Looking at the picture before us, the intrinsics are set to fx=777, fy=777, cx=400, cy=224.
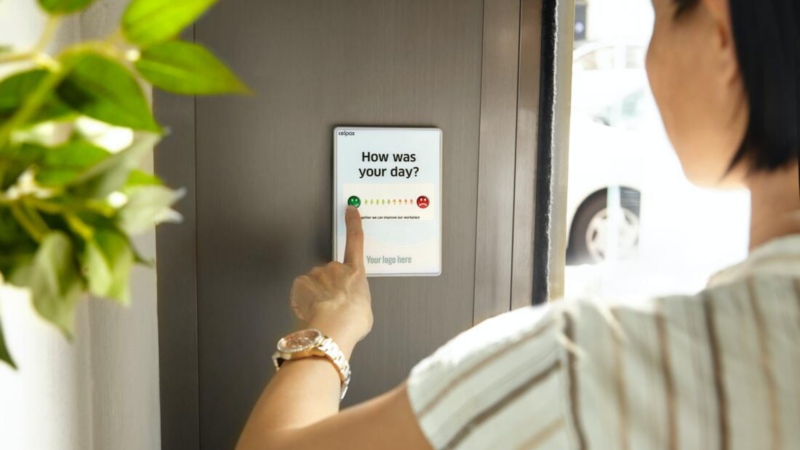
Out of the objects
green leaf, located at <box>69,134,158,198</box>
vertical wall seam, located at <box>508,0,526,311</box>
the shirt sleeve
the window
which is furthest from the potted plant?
vertical wall seam, located at <box>508,0,526,311</box>

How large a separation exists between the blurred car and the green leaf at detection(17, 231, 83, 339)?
33.2 inches

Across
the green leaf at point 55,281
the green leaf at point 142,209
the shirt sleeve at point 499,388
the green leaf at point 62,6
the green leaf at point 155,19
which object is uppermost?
the green leaf at point 62,6

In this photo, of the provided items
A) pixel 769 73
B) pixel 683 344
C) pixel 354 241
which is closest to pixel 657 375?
pixel 683 344

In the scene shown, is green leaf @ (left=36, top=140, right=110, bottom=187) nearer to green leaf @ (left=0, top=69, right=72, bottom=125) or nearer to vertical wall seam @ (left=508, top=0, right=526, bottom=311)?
green leaf @ (left=0, top=69, right=72, bottom=125)

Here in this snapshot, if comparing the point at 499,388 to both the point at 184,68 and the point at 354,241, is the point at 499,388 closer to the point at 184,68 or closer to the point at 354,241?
the point at 184,68

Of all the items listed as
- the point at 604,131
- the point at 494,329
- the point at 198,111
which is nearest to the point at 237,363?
the point at 198,111

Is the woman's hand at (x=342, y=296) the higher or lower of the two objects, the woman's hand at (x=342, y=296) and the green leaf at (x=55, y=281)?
the lower

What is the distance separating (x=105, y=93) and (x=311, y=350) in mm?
460

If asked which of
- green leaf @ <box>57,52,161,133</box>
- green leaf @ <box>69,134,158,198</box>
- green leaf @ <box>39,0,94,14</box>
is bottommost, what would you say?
green leaf @ <box>69,134,158,198</box>

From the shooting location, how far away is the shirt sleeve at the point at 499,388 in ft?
1.39

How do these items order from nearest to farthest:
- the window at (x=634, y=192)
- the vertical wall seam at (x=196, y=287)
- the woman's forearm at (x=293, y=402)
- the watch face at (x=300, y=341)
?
1. the woman's forearm at (x=293, y=402)
2. the watch face at (x=300, y=341)
3. the vertical wall seam at (x=196, y=287)
4. the window at (x=634, y=192)

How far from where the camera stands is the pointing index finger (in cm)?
90

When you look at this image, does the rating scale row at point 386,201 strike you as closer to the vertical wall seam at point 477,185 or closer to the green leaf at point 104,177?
the vertical wall seam at point 477,185

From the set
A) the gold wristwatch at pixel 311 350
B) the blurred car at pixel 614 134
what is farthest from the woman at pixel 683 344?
the blurred car at pixel 614 134
